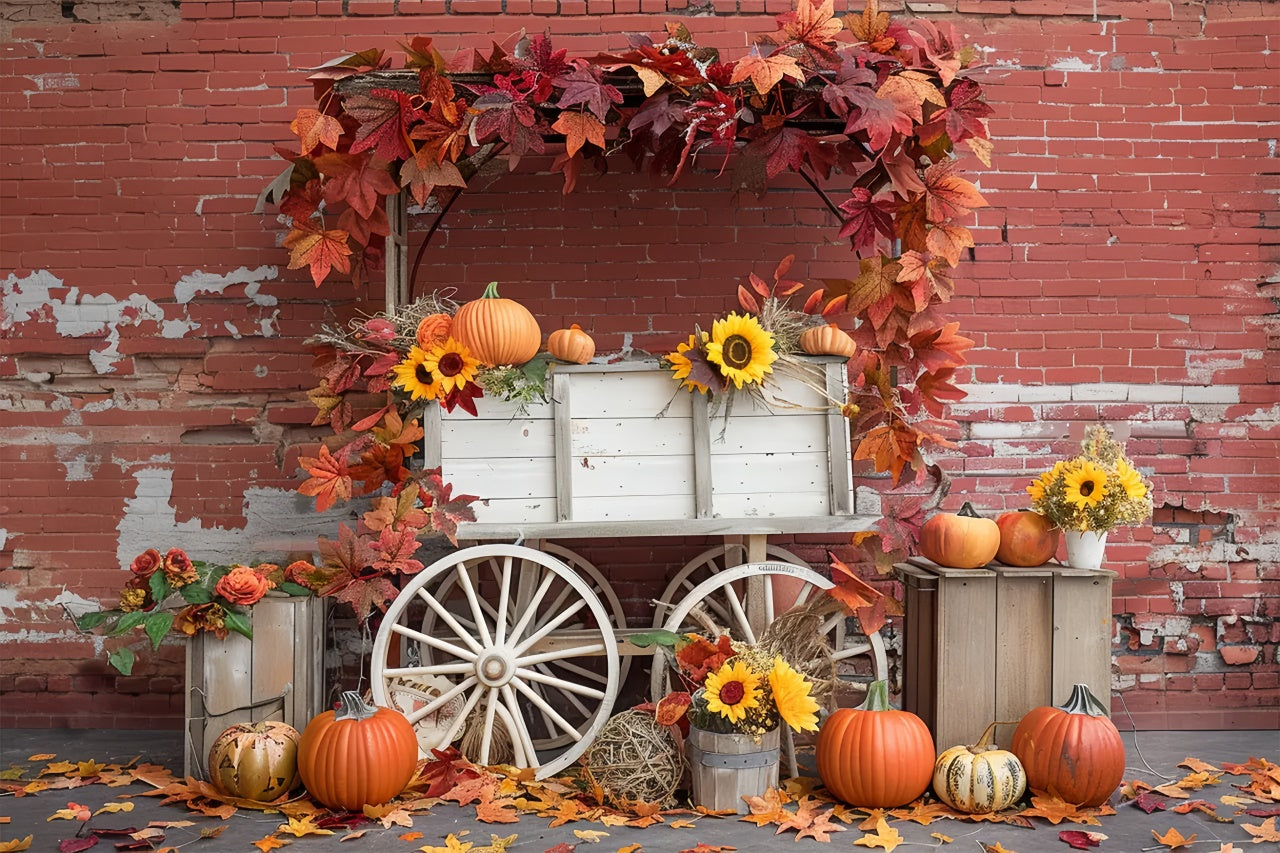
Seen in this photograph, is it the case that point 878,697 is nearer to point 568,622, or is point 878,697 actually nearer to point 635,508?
point 635,508

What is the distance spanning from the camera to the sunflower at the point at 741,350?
11.6ft

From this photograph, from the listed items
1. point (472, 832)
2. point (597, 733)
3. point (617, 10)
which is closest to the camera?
point (472, 832)

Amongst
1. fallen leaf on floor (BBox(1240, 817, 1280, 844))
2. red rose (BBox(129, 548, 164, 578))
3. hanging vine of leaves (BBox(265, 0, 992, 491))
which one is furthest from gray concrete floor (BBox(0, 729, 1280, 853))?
hanging vine of leaves (BBox(265, 0, 992, 491))

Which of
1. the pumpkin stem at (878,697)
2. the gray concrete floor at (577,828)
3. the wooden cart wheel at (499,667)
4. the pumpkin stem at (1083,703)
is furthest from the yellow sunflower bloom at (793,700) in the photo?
the pumpkin stem at (1083,703)

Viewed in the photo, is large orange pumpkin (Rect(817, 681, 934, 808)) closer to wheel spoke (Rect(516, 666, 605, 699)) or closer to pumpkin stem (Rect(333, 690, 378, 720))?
wheel spoke (Rect(516, 666, 605, 699))

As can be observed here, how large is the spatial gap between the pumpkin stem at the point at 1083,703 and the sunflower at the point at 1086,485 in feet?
1.98

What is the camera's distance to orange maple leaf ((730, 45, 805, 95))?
336 centimetres

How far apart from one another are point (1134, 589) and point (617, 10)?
10.9ft

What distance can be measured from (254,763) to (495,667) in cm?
83

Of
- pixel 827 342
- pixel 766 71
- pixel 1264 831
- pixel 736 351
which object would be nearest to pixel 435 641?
pixel 736 351

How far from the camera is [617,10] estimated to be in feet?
14.3

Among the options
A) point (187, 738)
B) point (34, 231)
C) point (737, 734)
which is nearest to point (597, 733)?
point (737, 734)

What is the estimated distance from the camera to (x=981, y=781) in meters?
3.19

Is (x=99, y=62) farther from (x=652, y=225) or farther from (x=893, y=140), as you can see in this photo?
(x=893, y=140)
